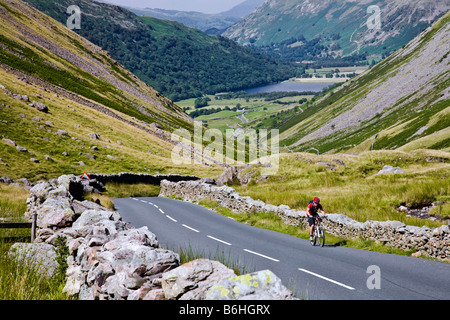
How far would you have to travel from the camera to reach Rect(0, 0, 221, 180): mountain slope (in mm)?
53312

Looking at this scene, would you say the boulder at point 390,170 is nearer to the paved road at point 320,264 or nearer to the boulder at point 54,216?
the paved road at point 320,264

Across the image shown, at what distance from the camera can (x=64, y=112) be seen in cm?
7394

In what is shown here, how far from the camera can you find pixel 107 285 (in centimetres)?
811

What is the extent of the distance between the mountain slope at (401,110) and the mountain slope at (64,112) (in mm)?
58650

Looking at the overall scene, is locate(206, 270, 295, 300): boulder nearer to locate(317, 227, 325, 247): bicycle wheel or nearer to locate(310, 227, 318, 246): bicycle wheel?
locate(317, 227, 325, 247): bicycle wheel

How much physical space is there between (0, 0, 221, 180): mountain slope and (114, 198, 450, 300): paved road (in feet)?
102

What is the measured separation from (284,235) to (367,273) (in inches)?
331

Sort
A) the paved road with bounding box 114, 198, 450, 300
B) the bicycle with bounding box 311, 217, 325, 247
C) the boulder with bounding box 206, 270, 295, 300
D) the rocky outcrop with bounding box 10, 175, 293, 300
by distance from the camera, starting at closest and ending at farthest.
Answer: the boulder with bounding box 206, 270, 295, 300, the rocky outcrop with bounding box 10, 175, 293, 300, the paved road with bounding box 114, 198, 450, 300, the bicycle with bounding box 311, 217, 325, 247

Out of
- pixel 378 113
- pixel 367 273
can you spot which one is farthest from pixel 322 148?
pixel 367 273

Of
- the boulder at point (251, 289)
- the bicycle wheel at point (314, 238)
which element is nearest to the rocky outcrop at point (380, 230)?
the bicycle wheel at point (314, 238)

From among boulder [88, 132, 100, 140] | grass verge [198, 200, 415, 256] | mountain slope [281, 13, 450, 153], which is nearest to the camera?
grass verge [198, 200, 415, 256]

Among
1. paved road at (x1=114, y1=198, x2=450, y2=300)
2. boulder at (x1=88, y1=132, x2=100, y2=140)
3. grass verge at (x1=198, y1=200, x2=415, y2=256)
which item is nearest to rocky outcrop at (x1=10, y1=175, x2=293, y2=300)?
paved road at (x1=114, y1=198, x2=450, y2=300)

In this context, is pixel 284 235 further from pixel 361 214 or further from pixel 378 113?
pixel 378 113

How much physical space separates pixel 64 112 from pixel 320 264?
7073cm
